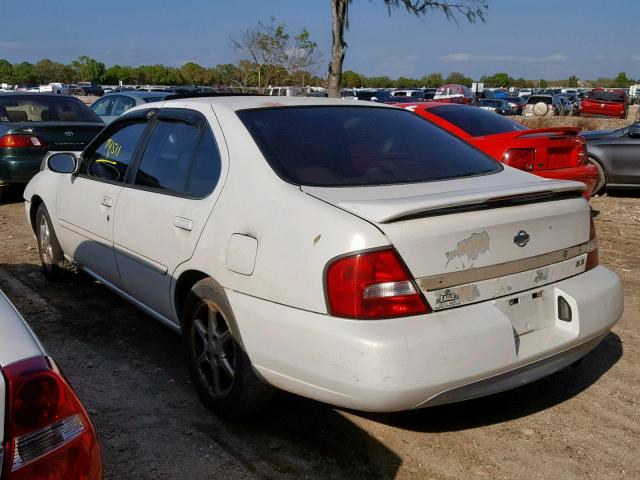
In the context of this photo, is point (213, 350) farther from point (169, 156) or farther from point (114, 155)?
point (114, 155)

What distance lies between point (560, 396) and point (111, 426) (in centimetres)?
231

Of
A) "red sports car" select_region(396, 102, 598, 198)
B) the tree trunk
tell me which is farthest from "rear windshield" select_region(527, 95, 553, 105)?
"red sports car" select_region(396, 102, 598, 198)

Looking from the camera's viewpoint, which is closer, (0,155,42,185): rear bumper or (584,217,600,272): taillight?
(584,217,600,272): taillight

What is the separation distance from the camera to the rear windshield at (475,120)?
7.55 meters

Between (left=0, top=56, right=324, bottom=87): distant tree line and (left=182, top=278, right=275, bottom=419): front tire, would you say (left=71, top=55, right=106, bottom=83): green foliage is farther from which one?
(left=182, top=278, right=275, bottom=419): front tire

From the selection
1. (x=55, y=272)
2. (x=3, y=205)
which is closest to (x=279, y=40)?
(x=3, y=205)

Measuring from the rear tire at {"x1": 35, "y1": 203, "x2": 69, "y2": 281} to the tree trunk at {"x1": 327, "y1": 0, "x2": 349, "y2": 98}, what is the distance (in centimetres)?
796

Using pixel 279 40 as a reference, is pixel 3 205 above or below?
below

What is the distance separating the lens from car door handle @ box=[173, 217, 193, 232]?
3342mm

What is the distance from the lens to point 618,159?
33.8 ft

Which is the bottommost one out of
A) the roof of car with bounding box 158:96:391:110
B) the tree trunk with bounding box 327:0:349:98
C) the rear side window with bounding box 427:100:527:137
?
the rear side window with bounding box 427:100:527:137

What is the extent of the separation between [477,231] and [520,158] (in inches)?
179

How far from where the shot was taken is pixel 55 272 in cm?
554

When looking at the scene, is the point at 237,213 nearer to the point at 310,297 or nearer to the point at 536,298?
the point at 310,297
